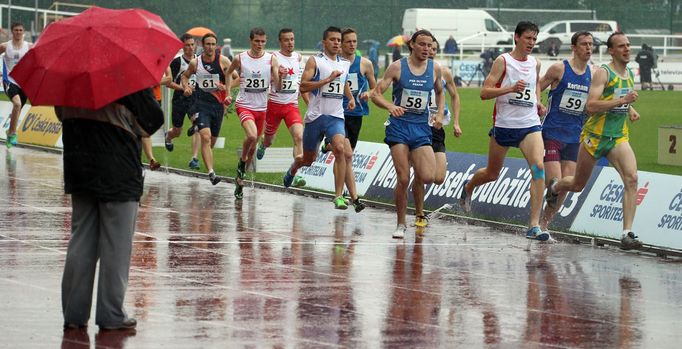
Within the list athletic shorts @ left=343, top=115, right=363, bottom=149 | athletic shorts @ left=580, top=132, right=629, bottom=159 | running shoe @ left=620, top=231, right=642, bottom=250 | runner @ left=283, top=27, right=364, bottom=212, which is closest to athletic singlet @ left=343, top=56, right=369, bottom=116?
athletic shorts @ left=343, top=115, right=363, bottom=149

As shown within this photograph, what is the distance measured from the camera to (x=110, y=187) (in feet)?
30.2

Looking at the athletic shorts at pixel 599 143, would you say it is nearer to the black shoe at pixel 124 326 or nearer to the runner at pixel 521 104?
the runner at pixel 521 104

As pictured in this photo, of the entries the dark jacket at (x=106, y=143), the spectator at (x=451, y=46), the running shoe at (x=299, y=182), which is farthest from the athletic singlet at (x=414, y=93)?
the spectator at (x=451, y=46)

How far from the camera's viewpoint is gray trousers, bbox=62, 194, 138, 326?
9273 millimetres

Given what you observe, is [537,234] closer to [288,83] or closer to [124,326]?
[124,326]

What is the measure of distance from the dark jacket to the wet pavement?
0.91 metres

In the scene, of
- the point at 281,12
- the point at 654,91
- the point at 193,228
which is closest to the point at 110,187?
the point at 193,228

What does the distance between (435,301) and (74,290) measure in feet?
9.19

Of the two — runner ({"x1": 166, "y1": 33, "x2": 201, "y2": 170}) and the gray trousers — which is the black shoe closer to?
the gray trousers

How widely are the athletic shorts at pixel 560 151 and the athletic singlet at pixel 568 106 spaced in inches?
2.1

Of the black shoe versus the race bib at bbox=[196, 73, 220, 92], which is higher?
the race bib at bbox=[196, 73, 220, 92]

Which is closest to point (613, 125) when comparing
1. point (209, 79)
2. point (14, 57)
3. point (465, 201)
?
point (465, 201)

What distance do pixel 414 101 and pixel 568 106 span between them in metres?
1.54

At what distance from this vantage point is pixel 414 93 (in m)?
15.0
